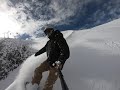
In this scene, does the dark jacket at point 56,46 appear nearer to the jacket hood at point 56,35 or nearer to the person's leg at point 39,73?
the jacket hood at point 56,35

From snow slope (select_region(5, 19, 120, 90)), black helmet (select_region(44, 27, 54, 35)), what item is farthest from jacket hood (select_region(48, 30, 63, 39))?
snow slope (select_region(5, 19, 120, 90))

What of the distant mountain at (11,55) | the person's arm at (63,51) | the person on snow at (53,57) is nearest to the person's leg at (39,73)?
the person on snow at (53,57)

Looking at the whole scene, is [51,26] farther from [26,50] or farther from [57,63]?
[26,50]

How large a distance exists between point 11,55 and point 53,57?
415cm

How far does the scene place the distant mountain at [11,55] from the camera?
375 inches

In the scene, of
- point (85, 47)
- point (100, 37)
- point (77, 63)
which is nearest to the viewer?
point (77, 63)

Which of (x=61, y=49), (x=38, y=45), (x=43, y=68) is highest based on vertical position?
(x=61, y=49)

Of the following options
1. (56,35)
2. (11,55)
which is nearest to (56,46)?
(56,35)

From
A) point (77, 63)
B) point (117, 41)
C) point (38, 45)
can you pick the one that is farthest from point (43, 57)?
point (38, 45)

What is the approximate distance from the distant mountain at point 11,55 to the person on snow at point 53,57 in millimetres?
2817

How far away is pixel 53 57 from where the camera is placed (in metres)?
6.39

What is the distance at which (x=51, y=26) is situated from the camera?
658 centimetres

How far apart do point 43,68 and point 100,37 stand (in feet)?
14.2

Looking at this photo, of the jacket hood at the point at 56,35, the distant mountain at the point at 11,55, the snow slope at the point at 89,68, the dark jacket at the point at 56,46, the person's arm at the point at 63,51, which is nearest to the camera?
the person's arm at the point at 63,51
